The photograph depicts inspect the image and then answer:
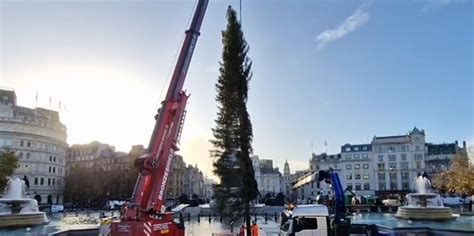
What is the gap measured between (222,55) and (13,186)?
118ft

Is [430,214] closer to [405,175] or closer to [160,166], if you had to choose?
[160,166]

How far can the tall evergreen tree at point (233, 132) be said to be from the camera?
1831 centimetres

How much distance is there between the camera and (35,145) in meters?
97.2

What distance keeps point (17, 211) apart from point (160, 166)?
102 feet

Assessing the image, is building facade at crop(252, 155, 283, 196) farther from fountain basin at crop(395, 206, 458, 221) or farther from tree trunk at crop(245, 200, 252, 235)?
tree trunk at crop(245, 200, 252, 235)

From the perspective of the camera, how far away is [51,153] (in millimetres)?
102625

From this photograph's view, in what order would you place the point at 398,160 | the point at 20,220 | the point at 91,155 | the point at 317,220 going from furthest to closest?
the point at 91,155, the point at 398,160, the point at 20,220, the point at 317,220

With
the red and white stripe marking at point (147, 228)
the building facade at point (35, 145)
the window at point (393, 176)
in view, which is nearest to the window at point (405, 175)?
the window at point (393, 176)

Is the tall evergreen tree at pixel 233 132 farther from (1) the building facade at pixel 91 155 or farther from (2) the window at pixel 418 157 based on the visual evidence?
(1) the building facade at pixel 91 155

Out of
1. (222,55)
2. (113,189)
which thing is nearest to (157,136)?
(222,55)

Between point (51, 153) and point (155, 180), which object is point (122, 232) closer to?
point (155, 180)

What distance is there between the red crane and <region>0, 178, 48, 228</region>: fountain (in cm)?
2549

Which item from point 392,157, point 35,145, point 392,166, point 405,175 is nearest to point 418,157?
point 405,175

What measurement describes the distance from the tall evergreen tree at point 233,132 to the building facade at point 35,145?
283 ft
